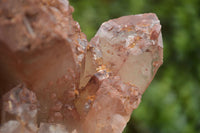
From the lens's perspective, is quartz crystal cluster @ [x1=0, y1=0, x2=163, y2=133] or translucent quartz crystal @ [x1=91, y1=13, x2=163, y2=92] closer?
quartz crystal cluster @ [x1=0, y1=0, x2=163, y2=133]

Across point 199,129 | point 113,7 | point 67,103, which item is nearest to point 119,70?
point 67,103

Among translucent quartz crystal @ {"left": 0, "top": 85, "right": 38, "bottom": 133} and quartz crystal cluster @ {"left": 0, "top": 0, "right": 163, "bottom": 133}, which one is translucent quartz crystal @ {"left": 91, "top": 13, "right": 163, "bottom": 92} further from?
translucent quartz crystal @ {"left": 0, "top": 85, "right": 38, "bottom": 133}

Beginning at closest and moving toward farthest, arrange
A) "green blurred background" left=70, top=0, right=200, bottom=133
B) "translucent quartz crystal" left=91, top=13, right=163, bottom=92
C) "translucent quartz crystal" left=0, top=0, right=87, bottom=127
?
"translucent quartz crystal" left=0, top=0, right=87, bottom=127 → "translucent quartz crystal" left=91, top=13, right=163, bottom=92 → "green blurred background" left=70, top=0, right=200, bottom=133

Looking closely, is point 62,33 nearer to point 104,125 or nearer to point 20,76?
point 20,76

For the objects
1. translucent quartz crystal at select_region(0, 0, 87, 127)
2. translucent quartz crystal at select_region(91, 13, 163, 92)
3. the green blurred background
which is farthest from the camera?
the green blurred background

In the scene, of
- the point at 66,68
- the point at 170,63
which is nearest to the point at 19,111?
the point at 66,68

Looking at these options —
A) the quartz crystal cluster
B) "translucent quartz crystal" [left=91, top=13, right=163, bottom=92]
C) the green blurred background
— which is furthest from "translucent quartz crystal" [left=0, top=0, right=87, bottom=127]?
the green blurred background

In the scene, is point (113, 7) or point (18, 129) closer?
point (18, 129)

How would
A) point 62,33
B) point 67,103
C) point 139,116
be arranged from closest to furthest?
1. point 62,33
2. point 67,103
3. point 139,116
